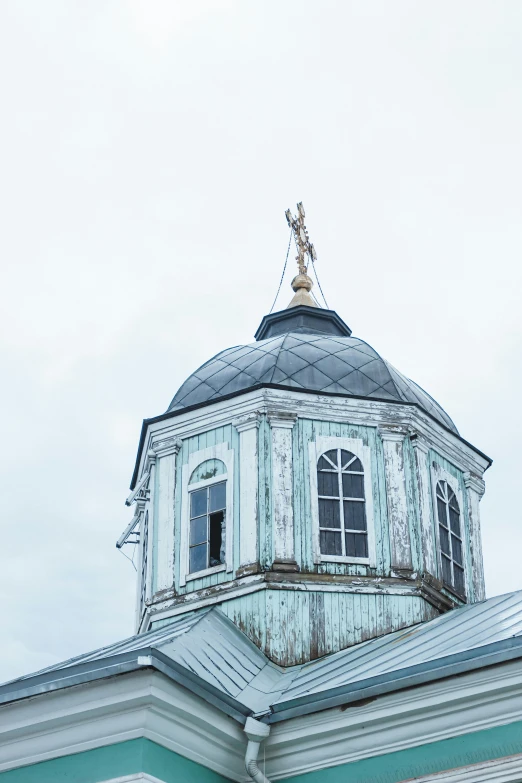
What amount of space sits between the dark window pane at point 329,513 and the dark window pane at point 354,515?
86 millimetres

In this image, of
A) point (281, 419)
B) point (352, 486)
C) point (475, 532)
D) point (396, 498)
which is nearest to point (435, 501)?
point (396, 498)

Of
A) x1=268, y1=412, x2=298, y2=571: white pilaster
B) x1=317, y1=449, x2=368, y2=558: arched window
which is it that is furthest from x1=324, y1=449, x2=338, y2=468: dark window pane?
x1=268, y1=412, x2=298, y2=571: white pilaster

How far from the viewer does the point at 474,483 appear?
14797 mm

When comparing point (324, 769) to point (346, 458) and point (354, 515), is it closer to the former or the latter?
point (354, 515)

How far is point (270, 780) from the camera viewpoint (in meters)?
9.98

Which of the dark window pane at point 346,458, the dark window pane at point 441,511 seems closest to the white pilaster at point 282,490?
the dark window pane at point 346,458

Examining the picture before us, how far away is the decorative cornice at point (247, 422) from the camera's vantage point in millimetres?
13648

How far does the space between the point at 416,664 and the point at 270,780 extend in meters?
1.56

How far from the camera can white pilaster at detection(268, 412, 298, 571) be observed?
510 inches

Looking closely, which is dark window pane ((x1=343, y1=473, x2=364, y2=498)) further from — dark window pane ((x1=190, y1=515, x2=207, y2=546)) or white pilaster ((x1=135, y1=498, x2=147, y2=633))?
white pilaster ((x1=135, y1=498, x2=147, y2=633))

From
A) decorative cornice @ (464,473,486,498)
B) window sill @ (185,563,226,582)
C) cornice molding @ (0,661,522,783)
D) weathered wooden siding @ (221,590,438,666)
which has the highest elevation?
decorative cornice @ (464,473,486,498)

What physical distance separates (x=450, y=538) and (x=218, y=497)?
8.78 feet

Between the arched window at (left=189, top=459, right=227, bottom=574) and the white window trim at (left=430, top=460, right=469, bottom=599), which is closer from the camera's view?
the arched window at (left=189, top=459, right=227, bottom=574)

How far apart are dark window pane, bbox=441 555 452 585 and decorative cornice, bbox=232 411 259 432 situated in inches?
100
